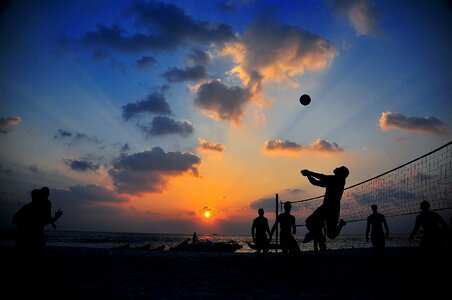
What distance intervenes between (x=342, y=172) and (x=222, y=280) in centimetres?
359

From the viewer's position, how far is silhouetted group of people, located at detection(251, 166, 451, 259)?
6508 millimetres

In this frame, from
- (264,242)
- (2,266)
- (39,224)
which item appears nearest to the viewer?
(39,224)

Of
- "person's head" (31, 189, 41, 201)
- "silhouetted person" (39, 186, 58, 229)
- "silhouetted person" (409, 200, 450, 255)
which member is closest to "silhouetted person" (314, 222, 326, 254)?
"silhouetted person" (409, 200, 450, 255)

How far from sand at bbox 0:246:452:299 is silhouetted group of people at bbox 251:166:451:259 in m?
0.50

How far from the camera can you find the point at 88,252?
11297 millimetres

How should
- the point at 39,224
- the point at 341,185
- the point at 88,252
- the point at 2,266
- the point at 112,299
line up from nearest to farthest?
the point at 112,299 < the point at 39,224 < the point at 341,185 < the point at 2,266 < the point at 88,252

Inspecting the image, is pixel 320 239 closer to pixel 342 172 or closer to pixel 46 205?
pixel 342 172

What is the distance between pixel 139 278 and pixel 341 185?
4.98 metres

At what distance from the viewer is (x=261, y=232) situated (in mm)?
10000

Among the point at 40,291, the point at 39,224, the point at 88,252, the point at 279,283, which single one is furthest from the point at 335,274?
the point at 88,252

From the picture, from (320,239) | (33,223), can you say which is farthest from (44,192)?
(320,239)

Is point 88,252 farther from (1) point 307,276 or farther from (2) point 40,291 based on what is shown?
(1) point 307,276

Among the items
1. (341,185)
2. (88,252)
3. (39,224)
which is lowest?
(88,252)

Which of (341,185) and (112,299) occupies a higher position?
(341,185)
